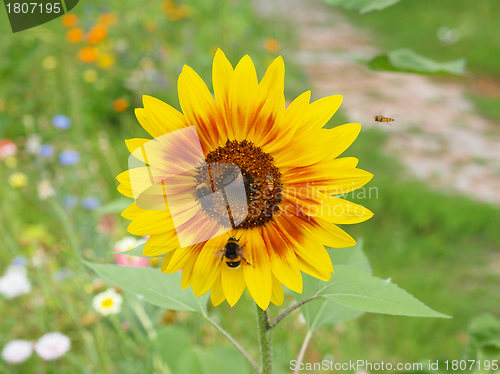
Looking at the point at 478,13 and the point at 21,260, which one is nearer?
the point at 21,260

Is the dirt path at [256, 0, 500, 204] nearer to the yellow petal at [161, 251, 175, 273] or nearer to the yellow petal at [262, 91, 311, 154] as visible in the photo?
the yellow petal at [262, 91, 311, 154]

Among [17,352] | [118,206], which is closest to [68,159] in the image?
[17,352]

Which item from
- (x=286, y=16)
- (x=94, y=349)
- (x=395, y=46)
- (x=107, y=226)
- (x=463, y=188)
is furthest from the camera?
(x=286, y=16)

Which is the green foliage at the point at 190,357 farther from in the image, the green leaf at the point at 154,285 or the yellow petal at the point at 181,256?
the yellow petal at the point at 181,256

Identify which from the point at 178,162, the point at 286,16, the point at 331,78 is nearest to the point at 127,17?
the point at 331,78

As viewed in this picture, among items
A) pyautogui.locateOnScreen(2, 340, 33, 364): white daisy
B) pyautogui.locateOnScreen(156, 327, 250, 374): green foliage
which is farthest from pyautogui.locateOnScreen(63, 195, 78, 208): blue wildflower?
pyautogui.locateOnScreen(156, 327, 250, 374): green foliage

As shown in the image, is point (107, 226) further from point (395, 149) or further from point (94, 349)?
point (395, 149)
